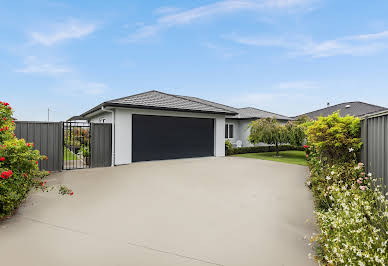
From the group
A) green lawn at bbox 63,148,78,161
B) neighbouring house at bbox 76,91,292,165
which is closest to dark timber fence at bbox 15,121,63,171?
green lawn at bbox 63,148,78,161

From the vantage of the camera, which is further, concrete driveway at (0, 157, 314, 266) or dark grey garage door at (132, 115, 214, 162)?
dark grey garage door at (132, 115, 214, 162)

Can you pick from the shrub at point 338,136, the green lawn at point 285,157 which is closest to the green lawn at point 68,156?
the shrub at point 338,136

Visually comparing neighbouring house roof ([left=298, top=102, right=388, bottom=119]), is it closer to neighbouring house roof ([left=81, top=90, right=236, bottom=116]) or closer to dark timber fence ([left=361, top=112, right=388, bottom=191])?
neighbouring house roof ([left=81, top=90, right=236, bottom=116])

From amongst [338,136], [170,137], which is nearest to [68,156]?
[170,137]

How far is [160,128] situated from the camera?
11.8 meters

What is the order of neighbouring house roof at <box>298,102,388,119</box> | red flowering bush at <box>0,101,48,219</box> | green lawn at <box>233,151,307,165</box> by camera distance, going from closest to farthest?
1. red flowering bush at <box>0,101,48,219</box>
2. green lawn at <box>233,151,307,165</box>
3. neighbouring house roof at <box>298,102,388,119</box>

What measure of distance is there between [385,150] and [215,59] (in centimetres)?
1269

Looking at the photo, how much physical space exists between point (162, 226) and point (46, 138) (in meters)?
7.36

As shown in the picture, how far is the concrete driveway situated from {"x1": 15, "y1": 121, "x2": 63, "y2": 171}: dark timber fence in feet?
9.59

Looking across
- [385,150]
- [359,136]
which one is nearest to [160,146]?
[359,136]

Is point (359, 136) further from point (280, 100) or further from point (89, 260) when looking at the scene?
point (280, 100)

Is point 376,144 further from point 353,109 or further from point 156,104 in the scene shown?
point 353,109

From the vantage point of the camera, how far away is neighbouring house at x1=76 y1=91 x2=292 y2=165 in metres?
10.4

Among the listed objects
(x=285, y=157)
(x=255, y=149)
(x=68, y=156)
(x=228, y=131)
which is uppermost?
(x=228, y=131)
